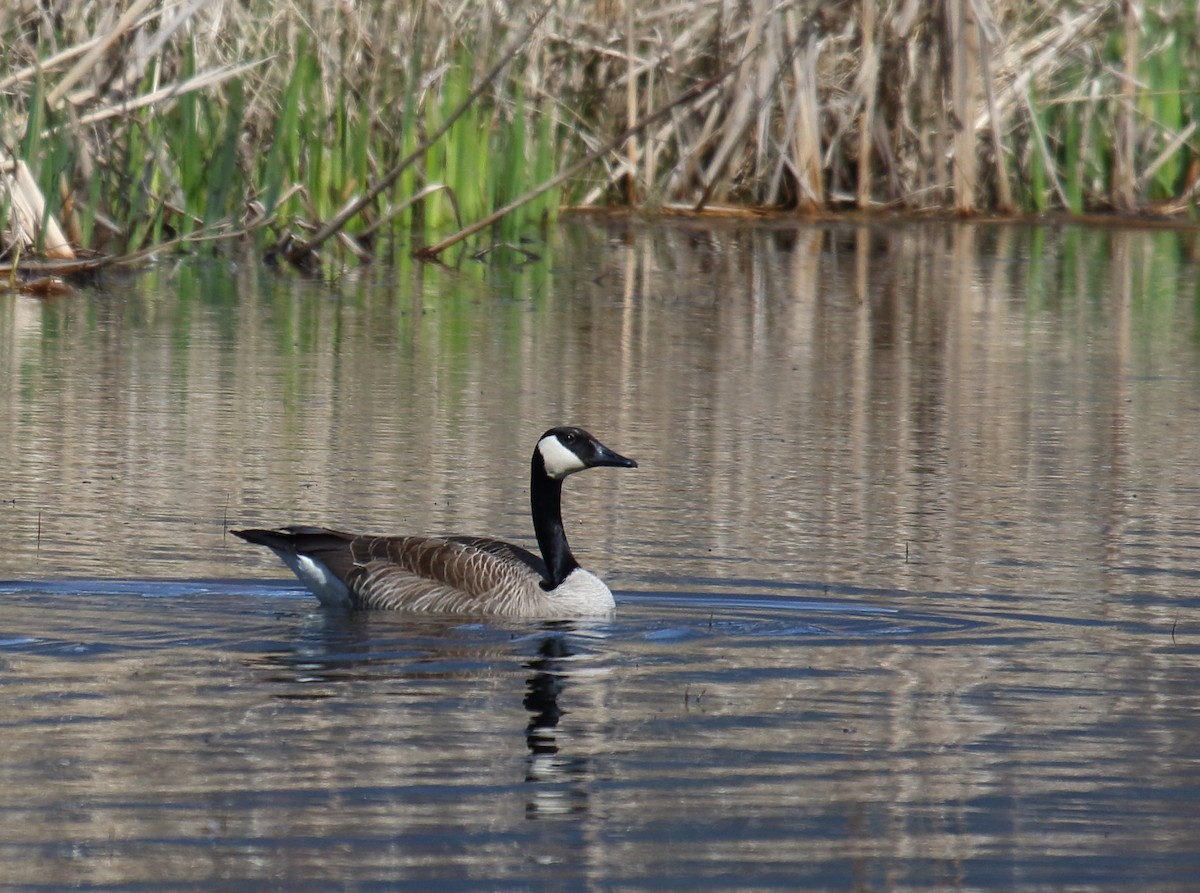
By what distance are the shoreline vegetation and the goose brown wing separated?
7.59m

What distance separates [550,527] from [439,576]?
53 centimetres

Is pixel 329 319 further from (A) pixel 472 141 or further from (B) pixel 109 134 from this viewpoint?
(A) pixel 472 141

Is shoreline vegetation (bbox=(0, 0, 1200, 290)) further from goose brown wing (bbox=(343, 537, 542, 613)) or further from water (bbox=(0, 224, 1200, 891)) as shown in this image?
goose brown wing (bbox=(343, 537, 542, 613))

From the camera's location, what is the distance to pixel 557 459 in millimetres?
7879

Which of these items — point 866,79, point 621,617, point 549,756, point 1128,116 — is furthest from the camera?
point 1128,116

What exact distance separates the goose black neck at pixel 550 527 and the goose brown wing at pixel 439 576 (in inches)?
3.5

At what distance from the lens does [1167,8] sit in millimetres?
23922

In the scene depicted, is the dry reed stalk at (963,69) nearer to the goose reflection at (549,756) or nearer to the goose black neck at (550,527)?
the goose black neck at (550,527)

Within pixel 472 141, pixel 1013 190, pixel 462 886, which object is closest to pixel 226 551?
pixel 462 886

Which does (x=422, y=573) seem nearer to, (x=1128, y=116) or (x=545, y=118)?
(x=545, y=118)

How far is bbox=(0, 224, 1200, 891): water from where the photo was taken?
4648 mm

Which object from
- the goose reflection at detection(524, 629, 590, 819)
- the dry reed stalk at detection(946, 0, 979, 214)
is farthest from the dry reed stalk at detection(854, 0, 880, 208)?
the goose reflection at detection(524, 629, 590, 819)

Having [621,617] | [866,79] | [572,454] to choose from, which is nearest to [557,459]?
[572,454]

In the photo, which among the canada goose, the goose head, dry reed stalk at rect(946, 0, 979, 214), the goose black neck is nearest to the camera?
the canada goose
